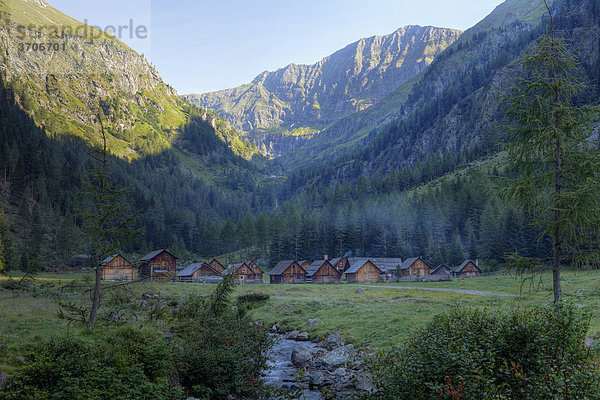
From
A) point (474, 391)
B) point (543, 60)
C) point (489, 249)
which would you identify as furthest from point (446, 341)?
point (489, 249)

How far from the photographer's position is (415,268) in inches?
4203

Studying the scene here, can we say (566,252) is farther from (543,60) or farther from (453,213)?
(453,213)

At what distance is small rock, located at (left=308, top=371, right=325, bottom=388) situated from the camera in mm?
22094

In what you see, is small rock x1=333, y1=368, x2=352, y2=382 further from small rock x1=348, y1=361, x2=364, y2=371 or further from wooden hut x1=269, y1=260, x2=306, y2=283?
wooden hut x1=269, y1=260, x2=306, y2=283

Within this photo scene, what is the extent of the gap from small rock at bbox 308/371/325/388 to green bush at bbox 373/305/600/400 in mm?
8450

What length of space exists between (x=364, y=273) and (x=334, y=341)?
74.7 metres

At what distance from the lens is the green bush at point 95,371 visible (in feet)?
40.3

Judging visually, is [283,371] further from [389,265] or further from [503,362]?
[389,265]

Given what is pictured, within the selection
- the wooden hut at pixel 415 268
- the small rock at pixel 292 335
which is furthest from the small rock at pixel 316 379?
the wooden hut at pixel 415 268

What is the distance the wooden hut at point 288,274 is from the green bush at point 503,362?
93.3 meters

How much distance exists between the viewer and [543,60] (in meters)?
17.3

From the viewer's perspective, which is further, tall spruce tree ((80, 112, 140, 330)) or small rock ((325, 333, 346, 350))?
small rock ((325, 333, 346, 350))

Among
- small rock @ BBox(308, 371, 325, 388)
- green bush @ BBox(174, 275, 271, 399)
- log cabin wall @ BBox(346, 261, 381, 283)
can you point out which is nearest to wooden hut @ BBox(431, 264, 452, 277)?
log cabin wall @ BBox(346, 261, 381, 283)

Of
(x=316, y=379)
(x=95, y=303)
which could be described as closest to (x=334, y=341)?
(x=316, y=379)
